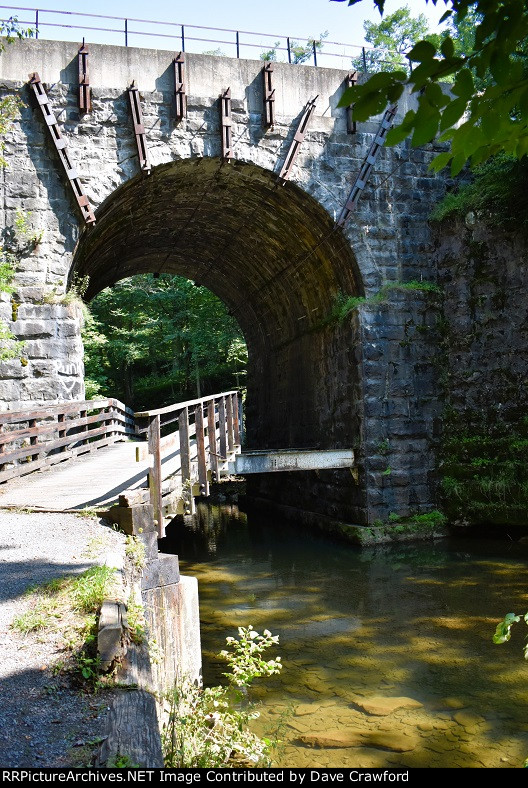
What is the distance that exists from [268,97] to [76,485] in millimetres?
7937

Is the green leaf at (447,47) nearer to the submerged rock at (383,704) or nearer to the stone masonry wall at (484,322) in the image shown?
the submerged rock at (383,704)

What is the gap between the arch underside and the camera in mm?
12661

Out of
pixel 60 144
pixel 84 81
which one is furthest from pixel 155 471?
pixel 84 81

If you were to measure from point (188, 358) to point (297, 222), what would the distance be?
61.7ft

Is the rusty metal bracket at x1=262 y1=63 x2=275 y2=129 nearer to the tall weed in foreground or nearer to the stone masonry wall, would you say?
the stone masonry wall

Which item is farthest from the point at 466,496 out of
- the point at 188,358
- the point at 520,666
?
the point at 188,358

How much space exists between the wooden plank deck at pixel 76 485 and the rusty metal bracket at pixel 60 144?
430cm

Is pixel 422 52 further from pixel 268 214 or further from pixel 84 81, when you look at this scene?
pixel 268 214

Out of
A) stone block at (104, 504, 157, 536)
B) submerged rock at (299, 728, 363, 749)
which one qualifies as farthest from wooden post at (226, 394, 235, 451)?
submerged rock at (299, 728, 363, 749)

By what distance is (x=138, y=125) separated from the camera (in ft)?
37.4

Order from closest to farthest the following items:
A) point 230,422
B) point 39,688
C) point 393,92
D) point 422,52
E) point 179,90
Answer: point 422,52
point 393,92
point 39,688
point 179,90
point 230,422

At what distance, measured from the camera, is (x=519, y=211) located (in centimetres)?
1191

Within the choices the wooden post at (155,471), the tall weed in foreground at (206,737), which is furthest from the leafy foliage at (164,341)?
the tall weed in foreground at (206,737)

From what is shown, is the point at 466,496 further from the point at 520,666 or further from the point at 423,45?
the point at 423,45
